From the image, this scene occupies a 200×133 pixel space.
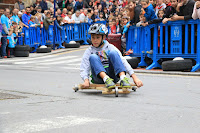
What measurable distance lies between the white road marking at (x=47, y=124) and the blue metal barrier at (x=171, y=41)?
273 inches

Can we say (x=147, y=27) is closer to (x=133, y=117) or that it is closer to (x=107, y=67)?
(x=107, y=67)

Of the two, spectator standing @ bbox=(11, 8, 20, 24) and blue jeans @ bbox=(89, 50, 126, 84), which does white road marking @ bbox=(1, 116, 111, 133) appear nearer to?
blue jeans @ bbox=(89, 50, 126, 84)

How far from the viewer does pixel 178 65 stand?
1126cm

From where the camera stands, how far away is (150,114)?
16.8ft

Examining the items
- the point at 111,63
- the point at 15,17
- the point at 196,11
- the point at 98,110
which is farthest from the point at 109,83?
the point at 15,17

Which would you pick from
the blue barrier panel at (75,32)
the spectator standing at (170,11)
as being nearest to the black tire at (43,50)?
the blue barrier panel at (75,32)

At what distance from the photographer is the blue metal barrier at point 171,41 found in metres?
11.5

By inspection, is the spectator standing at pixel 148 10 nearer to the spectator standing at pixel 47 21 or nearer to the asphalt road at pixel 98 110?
the asphalt road at pixel 98 110

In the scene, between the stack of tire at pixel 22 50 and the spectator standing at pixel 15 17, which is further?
the spectator standing at pixel 15 17

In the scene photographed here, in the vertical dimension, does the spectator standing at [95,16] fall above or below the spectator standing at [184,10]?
above

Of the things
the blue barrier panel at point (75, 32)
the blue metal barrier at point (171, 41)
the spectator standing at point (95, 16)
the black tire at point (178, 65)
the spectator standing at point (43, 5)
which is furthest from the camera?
the spectator standing at point (95, 16)

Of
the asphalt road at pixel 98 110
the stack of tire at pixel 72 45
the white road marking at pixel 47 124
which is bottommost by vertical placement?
the asphalt road at pixel 98 110

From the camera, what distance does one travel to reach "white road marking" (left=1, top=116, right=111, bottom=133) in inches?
169

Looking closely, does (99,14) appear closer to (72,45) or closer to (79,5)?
(79,5)
